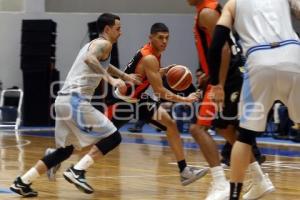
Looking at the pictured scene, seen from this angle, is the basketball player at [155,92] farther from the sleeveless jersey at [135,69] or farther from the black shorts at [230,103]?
the black shorts at [230,103]

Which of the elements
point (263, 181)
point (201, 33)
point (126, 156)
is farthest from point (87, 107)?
point (126, 156)

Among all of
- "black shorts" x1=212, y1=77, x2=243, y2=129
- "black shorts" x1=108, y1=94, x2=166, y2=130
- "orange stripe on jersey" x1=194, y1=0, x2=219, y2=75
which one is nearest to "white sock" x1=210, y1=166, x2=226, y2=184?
"black shorts" x1=212, y1=77, x2=243, y2=129

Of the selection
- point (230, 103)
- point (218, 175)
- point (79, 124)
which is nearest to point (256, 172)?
point (218, 175)

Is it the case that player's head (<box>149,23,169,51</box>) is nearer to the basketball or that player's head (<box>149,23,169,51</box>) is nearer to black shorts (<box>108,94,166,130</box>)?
the basketball

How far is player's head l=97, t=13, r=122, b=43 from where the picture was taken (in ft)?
23.8

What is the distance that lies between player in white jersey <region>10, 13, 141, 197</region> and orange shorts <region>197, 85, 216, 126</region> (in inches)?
32.7

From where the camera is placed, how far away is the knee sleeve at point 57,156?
7.05 metres

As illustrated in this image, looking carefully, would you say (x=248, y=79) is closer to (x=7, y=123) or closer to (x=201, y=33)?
(x=201, y=33)

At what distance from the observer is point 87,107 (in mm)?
7105

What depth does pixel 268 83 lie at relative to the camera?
17.5 ft

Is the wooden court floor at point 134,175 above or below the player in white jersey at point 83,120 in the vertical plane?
below

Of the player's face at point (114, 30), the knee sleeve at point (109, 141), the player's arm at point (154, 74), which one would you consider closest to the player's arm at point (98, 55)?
the player's face at point (114, 30)

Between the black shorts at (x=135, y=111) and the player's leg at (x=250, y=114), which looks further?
the black shorts at (x=135, y=111)

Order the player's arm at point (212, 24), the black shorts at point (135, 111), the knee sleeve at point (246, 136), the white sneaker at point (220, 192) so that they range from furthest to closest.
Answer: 1. the black shorts at point (135, 111)
2. the player's arm at point (212, 24)
3. the white sneaker at point (220, 192)
4. the knee sleeve at point (246, 136)
